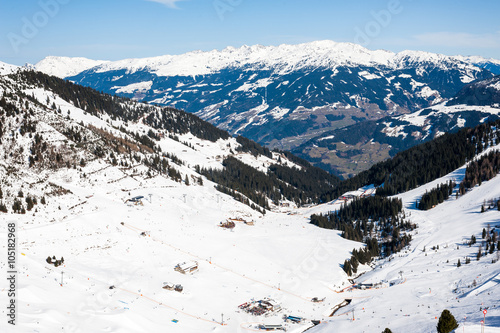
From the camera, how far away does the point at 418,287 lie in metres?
81.9

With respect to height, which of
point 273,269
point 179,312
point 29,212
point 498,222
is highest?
point 29,212

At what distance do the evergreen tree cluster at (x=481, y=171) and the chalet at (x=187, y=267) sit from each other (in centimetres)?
11680

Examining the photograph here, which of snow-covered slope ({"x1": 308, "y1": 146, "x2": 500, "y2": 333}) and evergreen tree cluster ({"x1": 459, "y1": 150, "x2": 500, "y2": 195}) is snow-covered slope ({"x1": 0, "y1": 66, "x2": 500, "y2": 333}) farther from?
evergreen tree cluster ({"x1": 459, "y1": 150, "x2": 500, "y2": 195})

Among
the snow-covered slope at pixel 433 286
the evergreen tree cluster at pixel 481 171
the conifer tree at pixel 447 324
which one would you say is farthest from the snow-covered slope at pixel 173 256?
the evergreen tree cluster at pixel 481 171

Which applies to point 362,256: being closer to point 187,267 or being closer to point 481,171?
point 187,267

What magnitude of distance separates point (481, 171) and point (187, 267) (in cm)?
13244

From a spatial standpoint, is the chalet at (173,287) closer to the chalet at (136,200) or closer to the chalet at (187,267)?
the chalet at (187,267)

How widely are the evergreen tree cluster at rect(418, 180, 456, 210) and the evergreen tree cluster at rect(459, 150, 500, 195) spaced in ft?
16.5

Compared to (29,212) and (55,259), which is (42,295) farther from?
(29,212)

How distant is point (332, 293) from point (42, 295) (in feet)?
186

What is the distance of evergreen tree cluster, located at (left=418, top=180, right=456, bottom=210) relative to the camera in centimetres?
15438

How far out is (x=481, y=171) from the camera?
162000mm

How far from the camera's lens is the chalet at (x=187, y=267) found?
85981 millimetres

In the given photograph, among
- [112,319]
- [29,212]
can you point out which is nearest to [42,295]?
[112,319]
